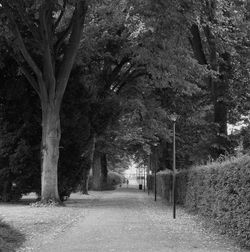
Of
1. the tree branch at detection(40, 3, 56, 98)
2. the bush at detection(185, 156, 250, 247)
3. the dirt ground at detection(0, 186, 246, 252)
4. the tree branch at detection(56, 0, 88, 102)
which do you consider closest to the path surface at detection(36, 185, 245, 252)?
the dirt ground at detection(0, 186, 246, 252)

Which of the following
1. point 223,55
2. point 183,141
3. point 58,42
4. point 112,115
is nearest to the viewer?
point 223,55

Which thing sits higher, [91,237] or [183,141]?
[183,141]

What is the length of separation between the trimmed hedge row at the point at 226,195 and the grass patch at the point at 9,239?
16.9ft

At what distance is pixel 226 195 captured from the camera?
14.5 m

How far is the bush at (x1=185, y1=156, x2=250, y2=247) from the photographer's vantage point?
481 inches

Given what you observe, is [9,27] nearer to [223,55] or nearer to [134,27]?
[134,27]

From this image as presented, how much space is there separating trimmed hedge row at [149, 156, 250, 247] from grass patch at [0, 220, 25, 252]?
5.16 metres

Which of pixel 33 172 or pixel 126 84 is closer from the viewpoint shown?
pixel 33 172

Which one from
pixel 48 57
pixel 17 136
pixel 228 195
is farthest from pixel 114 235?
pixel 17 136

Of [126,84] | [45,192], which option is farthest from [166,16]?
[126,84]

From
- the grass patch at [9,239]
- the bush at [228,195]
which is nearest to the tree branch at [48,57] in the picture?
the bush at [228,195]

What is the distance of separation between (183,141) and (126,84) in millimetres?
10695

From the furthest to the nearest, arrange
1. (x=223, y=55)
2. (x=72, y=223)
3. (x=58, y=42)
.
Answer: (x=58, y=42)
(x=223, y=55)
(x=72, y=223)

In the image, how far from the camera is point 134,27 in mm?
22500
